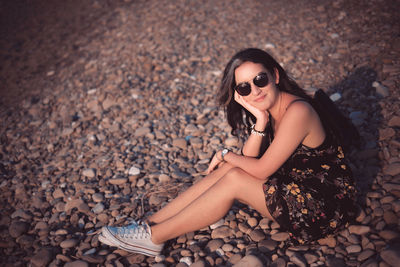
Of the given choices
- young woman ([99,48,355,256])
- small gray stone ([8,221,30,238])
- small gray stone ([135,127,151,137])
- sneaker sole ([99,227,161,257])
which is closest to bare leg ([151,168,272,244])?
young woman ([99,48,355,256])

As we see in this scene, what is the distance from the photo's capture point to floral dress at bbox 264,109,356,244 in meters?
2.44

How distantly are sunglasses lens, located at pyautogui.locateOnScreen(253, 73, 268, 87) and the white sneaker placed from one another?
1.90 metres

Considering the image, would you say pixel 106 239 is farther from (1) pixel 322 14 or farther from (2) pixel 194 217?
(1) pixel 322 14

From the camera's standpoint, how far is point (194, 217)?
2799mm

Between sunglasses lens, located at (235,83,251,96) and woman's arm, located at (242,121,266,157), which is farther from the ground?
sunglasses lens, located at (235,83,251,96)

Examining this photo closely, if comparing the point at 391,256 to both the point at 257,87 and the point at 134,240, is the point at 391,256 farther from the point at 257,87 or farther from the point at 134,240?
the point at 134,240

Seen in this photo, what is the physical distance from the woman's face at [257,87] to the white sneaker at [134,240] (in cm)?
177

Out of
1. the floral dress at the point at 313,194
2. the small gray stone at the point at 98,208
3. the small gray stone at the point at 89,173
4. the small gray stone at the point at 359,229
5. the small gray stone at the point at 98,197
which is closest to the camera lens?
the floral dress at the point at 313,194

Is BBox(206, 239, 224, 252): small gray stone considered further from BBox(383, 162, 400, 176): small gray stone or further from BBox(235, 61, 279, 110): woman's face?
BBox(383, 162, 400, 176): small gray stone

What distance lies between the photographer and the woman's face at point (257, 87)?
269cm

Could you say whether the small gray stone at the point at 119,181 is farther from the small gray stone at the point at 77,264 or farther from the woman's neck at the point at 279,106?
the woman's neck at the point at 279,106

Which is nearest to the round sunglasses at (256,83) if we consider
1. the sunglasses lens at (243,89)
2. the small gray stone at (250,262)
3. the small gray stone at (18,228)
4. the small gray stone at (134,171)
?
the sunglasses lens at (243,89)

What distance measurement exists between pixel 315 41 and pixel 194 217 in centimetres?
514

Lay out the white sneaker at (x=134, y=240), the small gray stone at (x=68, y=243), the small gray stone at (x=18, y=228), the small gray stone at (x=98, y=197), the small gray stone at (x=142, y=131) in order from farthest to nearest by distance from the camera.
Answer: the small gray stone at (x=142, y=131) → the small gray stone at (x=98, y=197) → the small gray stone at (x=18, y=228) → the small gray stone at (x=68, y=243) → the white sneaker at (x=134, y=240)
